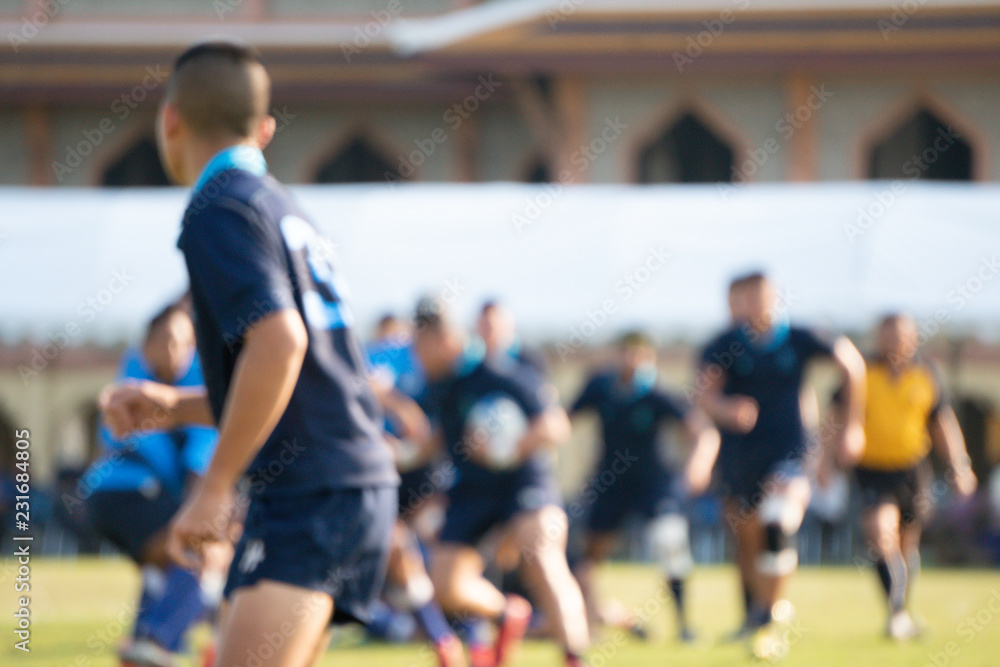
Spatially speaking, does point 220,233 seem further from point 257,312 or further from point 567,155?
point 567,155

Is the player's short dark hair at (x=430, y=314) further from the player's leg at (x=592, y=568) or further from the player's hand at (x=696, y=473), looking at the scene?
the player's leg at (x=592, y=568)

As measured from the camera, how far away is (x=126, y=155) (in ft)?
83.0

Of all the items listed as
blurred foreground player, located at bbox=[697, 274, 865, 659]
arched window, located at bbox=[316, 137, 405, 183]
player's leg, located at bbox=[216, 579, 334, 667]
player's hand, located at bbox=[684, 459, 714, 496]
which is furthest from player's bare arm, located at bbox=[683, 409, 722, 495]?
arched window, located at bbox=[316, 137, 405, 183]

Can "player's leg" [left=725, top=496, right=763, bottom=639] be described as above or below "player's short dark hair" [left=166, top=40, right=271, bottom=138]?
below

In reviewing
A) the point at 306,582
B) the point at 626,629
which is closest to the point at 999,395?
the point at 626,629

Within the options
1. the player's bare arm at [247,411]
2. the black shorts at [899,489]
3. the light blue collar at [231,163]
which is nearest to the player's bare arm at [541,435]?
the black shorts at [899,489]

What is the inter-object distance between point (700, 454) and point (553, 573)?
2.19 m

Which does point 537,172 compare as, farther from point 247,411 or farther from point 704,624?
point 247,411

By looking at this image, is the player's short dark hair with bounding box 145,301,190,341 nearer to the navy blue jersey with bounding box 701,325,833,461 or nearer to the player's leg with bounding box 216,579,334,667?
the navy blue jersey with bounding box 701,325,833,461

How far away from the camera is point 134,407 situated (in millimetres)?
3449

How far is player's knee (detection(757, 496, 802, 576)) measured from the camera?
27.4 feet

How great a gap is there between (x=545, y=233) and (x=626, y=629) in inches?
382

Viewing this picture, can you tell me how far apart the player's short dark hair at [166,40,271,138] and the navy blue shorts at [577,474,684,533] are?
277 inches

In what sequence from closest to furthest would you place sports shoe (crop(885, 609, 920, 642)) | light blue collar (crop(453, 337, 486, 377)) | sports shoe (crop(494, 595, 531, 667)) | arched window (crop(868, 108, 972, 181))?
1. light blue collar (crop(453, 337, 486, 377))
2. sports shoe (crop(494, 595, 531, 667))
3. sports shoe (crop(885, 609, 920, 642))
4. arched window (crop(868, 108, 972, 181))
